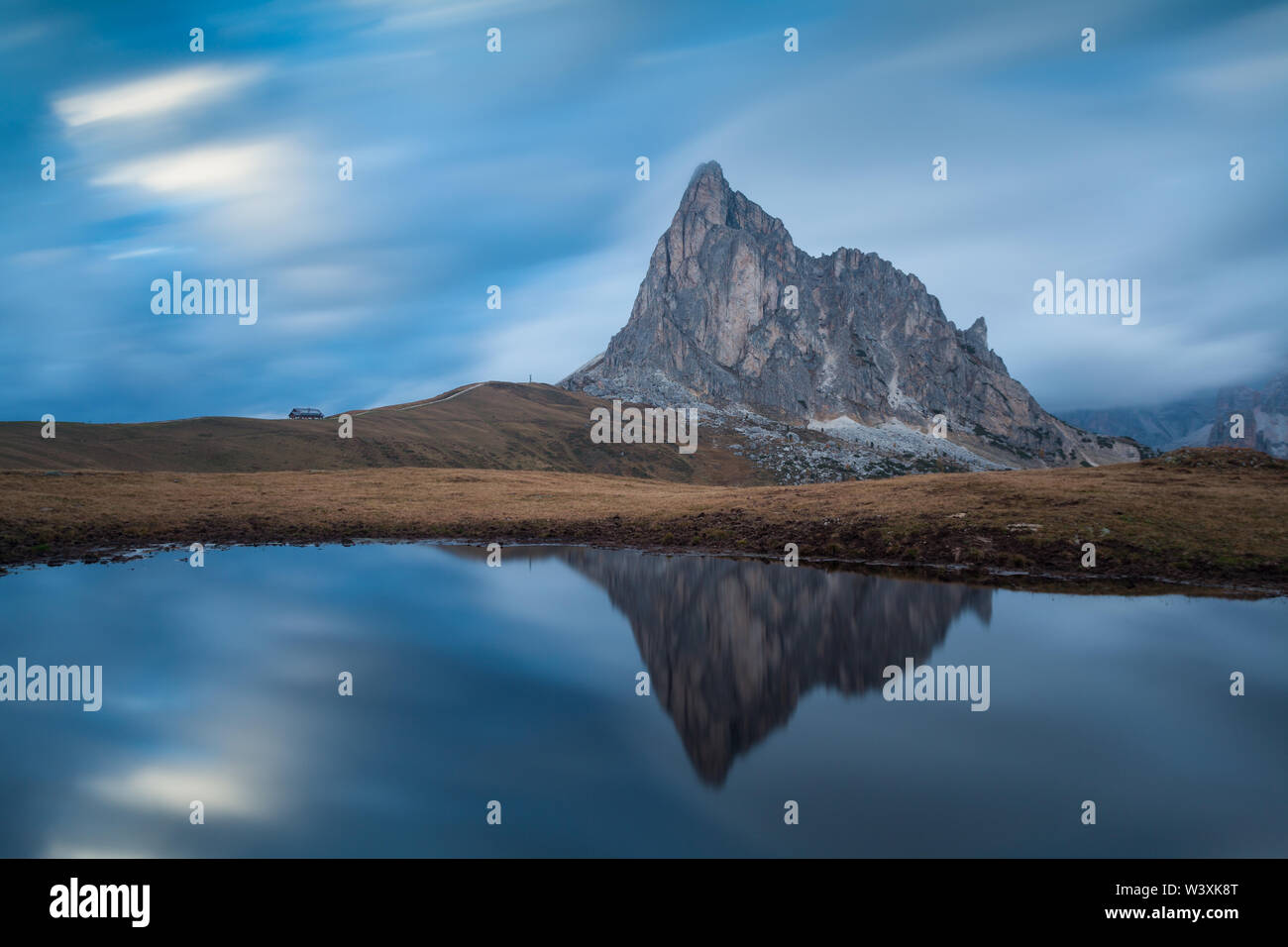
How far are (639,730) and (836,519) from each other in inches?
1563

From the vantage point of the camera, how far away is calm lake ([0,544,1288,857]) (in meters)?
14.0

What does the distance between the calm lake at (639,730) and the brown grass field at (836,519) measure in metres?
8.62

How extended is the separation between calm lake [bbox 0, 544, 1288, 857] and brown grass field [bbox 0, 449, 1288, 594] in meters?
8.62

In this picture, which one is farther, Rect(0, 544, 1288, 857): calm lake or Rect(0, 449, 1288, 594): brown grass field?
Rect(0, 449, 1288, 594): brown grass field

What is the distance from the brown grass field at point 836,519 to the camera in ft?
144

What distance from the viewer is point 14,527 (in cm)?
5109

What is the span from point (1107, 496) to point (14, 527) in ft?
246

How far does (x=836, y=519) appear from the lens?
56438 millimetres

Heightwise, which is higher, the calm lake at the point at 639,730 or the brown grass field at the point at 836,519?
the brown grass field at the point at 836,519

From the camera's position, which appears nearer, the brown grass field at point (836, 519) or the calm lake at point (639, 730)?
the calm lake at point (639, 730)

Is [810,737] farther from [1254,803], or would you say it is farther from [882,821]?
[1254,803]

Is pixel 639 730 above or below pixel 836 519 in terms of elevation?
below

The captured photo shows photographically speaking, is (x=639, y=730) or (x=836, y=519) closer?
(x=639, y=730)
